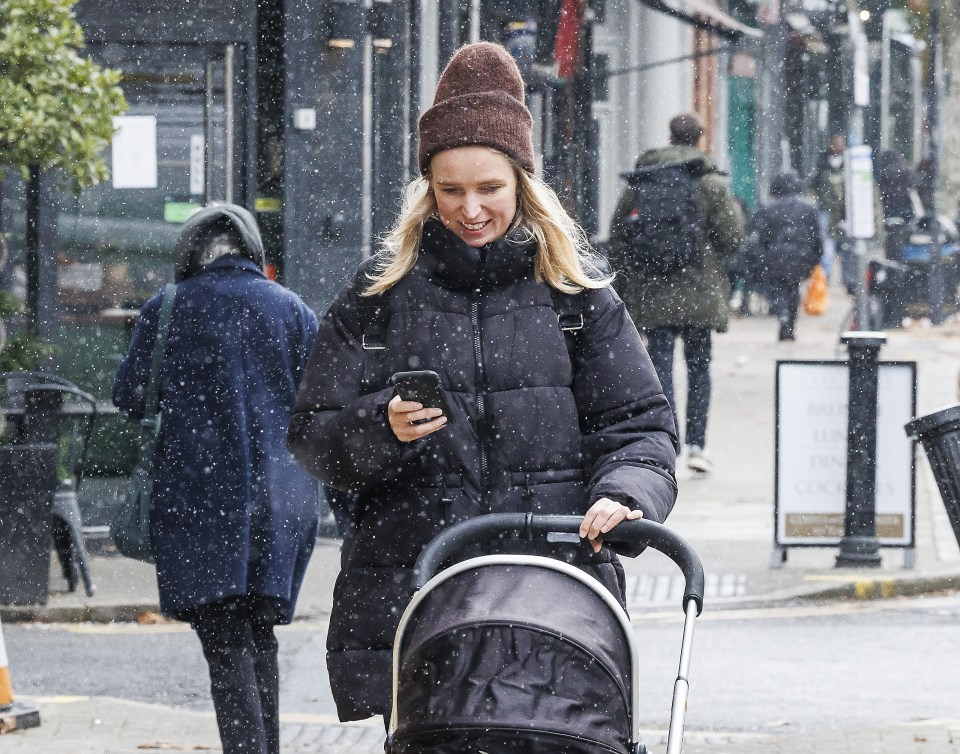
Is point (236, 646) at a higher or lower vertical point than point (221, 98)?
lower

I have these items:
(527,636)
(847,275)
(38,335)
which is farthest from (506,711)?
(847,275)

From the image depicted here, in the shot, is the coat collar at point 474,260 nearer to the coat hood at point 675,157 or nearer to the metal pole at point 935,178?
the coat hood at point 675,157

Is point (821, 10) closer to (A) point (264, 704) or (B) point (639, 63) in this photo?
(B) point (639, 63)

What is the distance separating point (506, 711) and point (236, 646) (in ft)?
9.45

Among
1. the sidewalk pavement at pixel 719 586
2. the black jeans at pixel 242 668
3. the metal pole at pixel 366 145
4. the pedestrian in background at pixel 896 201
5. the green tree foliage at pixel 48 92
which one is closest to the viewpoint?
the black jeans at pixel 242 668

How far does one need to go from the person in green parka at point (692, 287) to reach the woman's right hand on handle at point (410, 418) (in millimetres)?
8628

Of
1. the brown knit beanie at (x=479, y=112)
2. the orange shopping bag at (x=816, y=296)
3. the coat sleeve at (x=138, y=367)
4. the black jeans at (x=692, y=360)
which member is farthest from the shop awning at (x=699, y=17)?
the brown knit beanie at (x=479, y=112)

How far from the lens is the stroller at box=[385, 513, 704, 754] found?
308 cm

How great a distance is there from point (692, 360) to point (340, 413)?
29.5 ft

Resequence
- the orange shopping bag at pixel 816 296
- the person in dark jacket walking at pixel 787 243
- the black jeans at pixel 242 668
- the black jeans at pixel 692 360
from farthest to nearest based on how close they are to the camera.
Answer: the orange shopping bag at pixel 816 296
the person in dark jacket walking at pixel 787 243
the black jeans at pixel 692 360
the black jeans at pixel 242 668

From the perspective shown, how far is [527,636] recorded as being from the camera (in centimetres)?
315

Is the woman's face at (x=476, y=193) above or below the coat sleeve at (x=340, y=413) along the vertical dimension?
above

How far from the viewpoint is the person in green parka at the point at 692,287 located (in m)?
12.4

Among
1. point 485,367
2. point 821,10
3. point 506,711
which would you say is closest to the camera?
point 506,711
